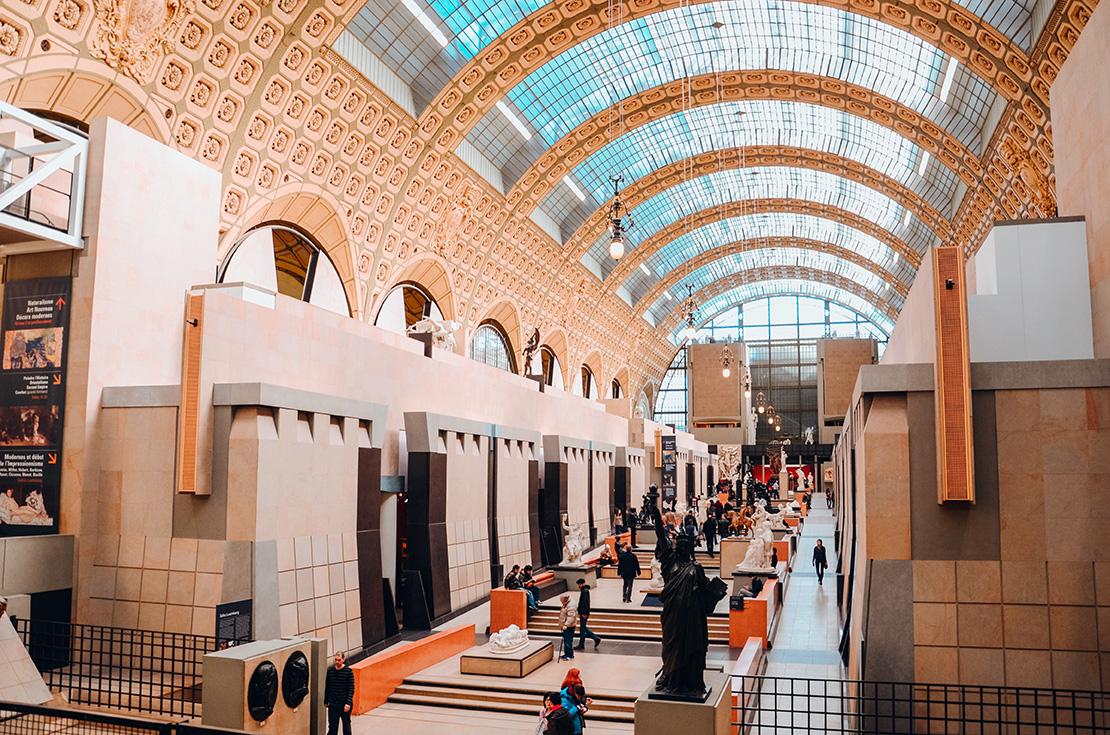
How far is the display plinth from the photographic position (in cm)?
1425

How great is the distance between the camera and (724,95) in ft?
113

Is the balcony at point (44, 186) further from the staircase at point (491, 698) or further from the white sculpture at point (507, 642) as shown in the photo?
the white sculpture at point (507, 642)

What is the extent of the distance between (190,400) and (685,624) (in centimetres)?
838

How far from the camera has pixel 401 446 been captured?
63.5 feet

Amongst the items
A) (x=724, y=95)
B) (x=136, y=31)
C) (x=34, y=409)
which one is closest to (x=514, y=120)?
(x=724, y=95)

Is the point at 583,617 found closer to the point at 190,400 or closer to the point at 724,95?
the point at 190,400

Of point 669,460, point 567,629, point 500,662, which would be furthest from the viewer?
point 669,460

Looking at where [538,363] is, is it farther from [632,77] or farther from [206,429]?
[206,429]

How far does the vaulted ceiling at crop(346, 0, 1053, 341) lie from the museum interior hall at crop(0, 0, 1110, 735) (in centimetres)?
16

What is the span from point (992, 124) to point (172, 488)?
84.1 ft

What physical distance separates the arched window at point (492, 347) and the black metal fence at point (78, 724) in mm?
27726

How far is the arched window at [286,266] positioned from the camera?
23.1 m

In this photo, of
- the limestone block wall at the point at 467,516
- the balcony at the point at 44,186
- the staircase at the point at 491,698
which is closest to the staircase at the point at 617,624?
the limestone block wall at the point at 467,516

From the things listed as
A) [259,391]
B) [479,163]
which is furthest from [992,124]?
[259,391]
